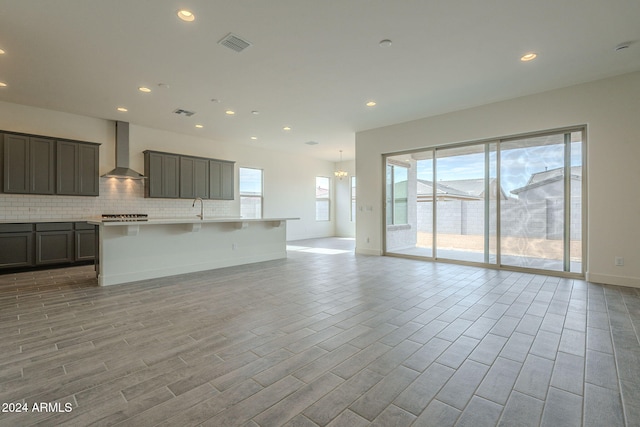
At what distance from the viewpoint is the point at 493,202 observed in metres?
5.57

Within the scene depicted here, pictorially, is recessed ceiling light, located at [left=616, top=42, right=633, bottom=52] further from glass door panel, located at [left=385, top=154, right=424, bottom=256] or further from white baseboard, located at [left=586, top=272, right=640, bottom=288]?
glass door panel, located at [left=385, top=154, right=424, bottom=256]

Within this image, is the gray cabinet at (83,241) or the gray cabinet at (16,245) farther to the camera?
the gray cabinet at (83,241)

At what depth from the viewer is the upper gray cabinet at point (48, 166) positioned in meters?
5.22

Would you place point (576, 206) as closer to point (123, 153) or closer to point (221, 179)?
point (221, 179)

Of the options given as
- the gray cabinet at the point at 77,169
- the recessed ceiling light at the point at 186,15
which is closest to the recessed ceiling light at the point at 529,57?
the recessed ceiling light at the point at 186,15

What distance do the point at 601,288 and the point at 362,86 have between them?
14.9ft

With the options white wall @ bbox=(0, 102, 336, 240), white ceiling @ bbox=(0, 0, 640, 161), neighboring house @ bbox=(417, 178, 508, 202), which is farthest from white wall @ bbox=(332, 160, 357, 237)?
white ceiling @ bbox=(0, 0, 640, 161)

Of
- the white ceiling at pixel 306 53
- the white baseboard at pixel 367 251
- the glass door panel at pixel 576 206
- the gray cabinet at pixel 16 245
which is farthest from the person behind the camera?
the white baseboard at pixel 367 251

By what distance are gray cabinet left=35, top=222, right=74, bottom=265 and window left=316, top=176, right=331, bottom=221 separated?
742 centimetres

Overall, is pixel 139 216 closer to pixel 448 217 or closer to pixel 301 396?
pixel 301 396

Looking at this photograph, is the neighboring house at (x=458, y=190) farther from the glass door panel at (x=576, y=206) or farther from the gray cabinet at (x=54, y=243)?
the gray cabinet at (x=54, y=243)

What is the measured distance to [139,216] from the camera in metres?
6.49

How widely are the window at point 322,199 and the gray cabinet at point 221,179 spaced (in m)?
3.94

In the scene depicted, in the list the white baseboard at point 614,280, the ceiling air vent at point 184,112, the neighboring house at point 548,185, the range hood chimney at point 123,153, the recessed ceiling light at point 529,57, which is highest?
the ceiling air vent at point 184,112
